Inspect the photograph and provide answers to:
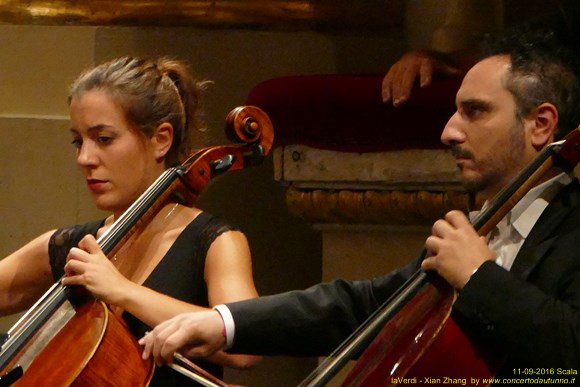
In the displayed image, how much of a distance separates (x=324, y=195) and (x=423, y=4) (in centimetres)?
64

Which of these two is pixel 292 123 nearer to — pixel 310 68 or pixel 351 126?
pixel 351 126

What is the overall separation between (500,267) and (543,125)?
287 mm

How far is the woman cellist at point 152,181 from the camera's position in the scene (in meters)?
2.20

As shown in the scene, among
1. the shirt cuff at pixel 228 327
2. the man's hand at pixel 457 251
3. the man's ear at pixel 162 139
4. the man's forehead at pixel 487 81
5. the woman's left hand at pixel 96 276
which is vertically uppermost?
the man's forehead at pixel 487 81

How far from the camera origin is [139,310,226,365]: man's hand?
1.76 m

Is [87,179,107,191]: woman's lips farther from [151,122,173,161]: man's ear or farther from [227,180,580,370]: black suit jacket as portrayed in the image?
[227,180,580,370]: black suit jacket

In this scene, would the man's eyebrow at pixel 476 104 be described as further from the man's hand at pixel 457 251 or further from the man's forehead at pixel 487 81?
the man's hand at pixel 457 251

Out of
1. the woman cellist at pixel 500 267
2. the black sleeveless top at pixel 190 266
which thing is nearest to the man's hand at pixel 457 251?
the woman cellist at pixel 500 267

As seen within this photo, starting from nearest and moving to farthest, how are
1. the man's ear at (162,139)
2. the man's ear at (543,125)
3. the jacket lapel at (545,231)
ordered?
the jacket lapel at (545,231), the man's ear at (543,125), the man's ear at (162,139)

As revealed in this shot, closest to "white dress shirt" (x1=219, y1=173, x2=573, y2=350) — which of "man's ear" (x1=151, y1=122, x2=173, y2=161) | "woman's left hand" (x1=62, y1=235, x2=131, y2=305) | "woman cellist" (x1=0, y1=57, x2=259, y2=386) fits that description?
"woman cellist" (x1=0, y1=57, x2=259, y2=386)

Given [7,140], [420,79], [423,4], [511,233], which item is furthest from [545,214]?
[7,140]

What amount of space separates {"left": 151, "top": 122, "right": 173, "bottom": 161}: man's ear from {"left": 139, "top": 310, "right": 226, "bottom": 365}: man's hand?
527 mm

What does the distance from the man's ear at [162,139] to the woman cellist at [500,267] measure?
1.66ft

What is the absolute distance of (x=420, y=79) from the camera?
2.50m
